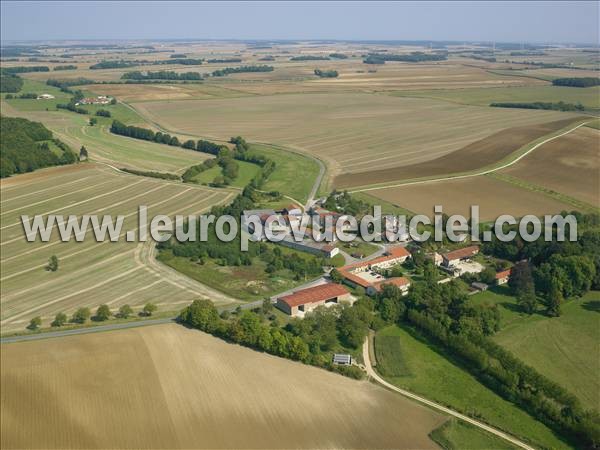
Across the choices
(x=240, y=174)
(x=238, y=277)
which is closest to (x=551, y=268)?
(x=238, y=277)

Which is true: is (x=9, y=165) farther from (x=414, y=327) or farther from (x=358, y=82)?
(x=358, y=82)

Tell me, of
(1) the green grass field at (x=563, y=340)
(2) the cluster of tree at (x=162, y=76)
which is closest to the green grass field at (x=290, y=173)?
(1) the green grass field at (x=563, y=340)

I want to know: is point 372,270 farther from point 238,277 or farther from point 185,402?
point 185,402

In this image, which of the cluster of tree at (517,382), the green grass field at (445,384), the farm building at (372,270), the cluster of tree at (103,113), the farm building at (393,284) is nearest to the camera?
the cluster of tree at (517,382)

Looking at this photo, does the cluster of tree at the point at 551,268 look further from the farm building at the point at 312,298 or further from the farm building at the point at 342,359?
the farm building at the point at 342,359

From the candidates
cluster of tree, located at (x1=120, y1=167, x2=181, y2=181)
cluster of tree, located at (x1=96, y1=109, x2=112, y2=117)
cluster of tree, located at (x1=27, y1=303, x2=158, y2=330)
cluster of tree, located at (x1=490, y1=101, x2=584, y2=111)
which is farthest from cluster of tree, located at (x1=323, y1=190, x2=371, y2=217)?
cluster of tree, located at (x1=490, y1=101, x2=584, y2=111)
